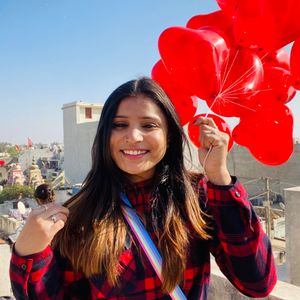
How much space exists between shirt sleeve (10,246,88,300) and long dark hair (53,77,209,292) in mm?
79

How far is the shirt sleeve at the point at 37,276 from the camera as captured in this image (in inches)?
37.2

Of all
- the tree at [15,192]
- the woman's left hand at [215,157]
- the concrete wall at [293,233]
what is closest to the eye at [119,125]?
the woman's left hand at [215,157]

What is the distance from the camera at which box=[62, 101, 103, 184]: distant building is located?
25.5 metres

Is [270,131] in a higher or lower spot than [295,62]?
lower

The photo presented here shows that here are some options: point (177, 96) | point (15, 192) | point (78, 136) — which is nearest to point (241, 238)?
point (177, 96)

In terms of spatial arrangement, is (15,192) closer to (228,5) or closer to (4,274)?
(4,274)

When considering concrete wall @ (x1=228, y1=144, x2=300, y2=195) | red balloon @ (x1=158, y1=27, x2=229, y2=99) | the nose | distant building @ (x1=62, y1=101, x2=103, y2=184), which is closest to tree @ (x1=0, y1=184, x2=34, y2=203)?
distant building @ (x1=62, y1=101, x2=103, y2=184)

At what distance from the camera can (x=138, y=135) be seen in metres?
1.10

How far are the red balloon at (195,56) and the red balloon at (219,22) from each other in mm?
247

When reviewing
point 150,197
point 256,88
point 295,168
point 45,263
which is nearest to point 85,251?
point 45,263

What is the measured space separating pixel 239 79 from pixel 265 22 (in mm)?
355

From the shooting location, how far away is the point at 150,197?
1.16 metres

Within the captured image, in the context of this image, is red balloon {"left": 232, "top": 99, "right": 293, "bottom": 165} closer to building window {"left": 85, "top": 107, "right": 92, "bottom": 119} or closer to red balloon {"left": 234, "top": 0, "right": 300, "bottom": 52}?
red balloon {"left": 234, "top": 0, "right": 300, "bottom": 52}

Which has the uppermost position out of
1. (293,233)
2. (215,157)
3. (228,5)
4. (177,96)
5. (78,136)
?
(228,5)
